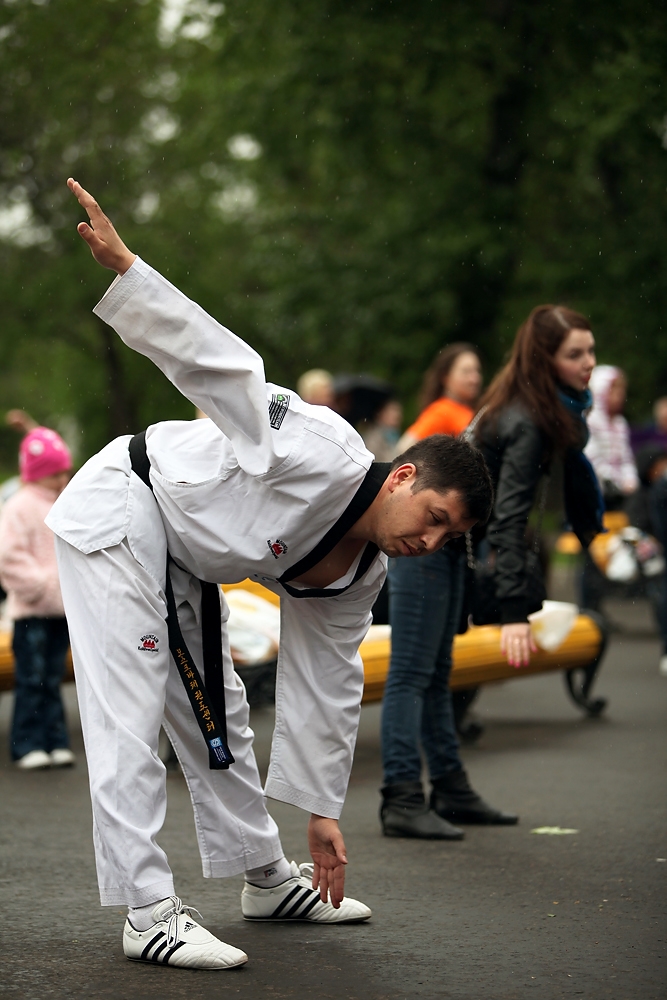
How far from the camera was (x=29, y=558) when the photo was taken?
688 centimetres

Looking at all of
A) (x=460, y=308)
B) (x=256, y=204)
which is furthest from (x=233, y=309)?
(x=460, y=308)

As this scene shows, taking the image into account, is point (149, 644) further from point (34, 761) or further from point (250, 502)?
point (34, 761)

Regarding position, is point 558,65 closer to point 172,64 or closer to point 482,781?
point 172,64

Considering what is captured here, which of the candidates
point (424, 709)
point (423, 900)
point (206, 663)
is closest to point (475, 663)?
point (424, 709)

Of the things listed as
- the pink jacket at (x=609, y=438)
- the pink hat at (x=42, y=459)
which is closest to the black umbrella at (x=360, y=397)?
the pink jacket at (x=609, y=438)

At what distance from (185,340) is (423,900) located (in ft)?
6.57

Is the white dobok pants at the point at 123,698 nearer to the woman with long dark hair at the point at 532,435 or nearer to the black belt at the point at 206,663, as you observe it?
the black belt at the point at 206,663

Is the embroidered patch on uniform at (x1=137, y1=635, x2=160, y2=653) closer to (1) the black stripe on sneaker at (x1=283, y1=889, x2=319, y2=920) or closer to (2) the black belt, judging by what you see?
(2) the black belt

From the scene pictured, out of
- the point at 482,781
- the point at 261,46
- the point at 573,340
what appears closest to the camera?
the point at 573,340

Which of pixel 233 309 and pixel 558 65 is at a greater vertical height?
pixel 558 65

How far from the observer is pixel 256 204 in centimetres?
2703

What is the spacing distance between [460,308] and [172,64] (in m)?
6.91

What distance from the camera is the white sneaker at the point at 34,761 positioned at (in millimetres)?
6551

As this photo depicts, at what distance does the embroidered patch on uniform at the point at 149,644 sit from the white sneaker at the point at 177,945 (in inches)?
25.4
